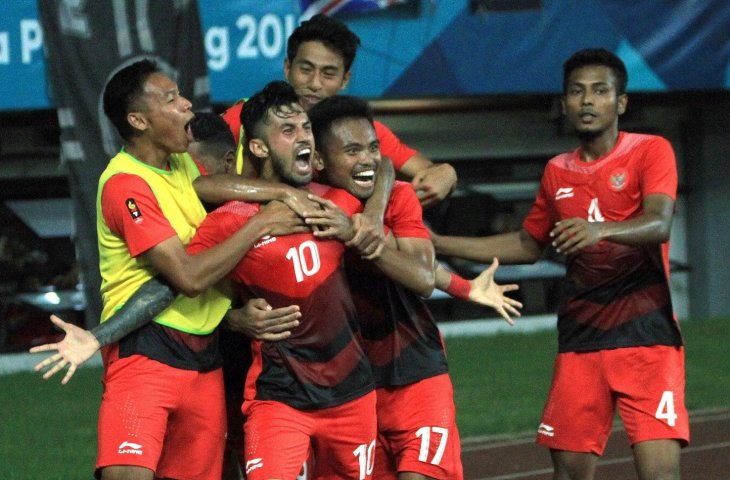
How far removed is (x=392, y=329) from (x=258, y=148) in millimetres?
1021

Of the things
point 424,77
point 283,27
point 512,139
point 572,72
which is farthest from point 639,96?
point 572,72

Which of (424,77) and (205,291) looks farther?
(424,77)

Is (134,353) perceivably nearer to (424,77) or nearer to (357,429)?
(357,429)

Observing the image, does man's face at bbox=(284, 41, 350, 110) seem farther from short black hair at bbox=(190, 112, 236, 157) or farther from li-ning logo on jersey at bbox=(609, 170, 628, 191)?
li-ning logo on jersey at bbox=(609, 170, 628, 191)

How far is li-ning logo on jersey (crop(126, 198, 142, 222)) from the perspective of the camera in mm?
5492

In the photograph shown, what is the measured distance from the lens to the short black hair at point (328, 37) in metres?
6.42

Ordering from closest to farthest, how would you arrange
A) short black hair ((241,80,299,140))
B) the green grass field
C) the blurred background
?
1. short black hair ((241,80,299,140))
2. the green grass field
3. the blurred background

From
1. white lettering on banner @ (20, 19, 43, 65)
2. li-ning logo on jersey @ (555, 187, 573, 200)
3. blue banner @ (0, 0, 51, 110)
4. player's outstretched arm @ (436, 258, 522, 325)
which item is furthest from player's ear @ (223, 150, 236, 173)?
white lettering on banner @ (20, 19, 43, 65)

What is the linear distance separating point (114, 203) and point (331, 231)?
88 centimetres

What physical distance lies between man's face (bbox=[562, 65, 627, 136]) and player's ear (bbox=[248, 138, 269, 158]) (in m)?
1.78

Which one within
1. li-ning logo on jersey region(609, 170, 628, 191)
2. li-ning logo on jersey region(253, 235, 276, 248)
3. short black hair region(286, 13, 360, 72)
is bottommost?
li-ning logo on jersey region(609, 170, 628, 191)

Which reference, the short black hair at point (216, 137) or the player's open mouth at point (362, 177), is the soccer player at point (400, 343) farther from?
the short black hair at point (216, 137)

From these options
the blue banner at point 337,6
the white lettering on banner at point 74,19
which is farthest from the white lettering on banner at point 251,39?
the white lettering on banner at point 74,19

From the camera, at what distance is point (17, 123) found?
49.9 ft
